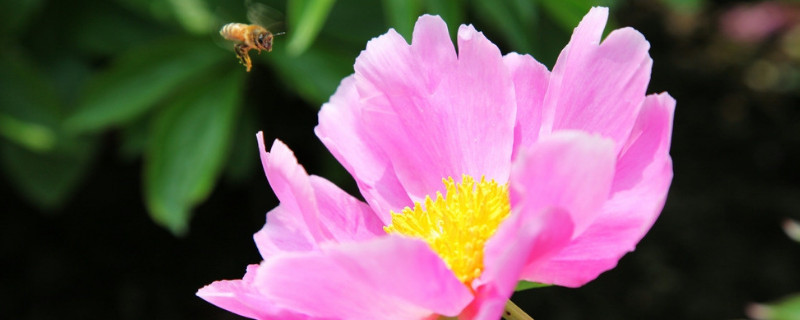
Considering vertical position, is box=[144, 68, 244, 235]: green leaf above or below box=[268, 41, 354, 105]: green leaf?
below

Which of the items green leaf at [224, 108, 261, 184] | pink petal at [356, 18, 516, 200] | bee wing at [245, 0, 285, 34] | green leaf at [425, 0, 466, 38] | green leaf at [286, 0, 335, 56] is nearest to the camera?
pink petal at [356, 18, 516, 200]

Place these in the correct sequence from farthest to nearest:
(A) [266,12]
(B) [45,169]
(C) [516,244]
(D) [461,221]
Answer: (B) [45,169] → (A) [266,12] → (D) [461,221] → (C) [516,244]

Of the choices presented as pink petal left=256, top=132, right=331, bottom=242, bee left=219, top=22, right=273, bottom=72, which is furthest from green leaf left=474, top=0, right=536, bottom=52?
pink petal left=256, top=132, right=331, bottom=242

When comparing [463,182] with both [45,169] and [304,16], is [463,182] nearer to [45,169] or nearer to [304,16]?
[304,16]

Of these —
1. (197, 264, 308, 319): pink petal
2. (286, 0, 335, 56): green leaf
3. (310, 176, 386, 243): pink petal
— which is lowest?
(197, 264, 308, 319): pink petal

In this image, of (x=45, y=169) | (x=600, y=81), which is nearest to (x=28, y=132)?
(x=45, y=169)

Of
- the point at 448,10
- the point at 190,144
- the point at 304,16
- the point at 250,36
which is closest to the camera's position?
the point at 250,36

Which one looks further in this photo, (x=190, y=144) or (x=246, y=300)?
(x=190, y=144)

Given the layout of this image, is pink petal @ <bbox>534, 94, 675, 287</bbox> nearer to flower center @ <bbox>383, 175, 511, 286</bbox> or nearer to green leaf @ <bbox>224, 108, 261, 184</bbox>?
flower center @ <bbox>383, 175, 511, 286</bbox>
